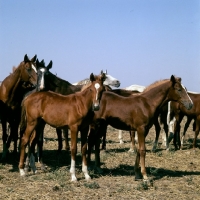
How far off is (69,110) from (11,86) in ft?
7.82

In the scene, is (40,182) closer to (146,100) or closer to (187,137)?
(146,100)

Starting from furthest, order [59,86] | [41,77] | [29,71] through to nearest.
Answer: [59,86] < [29,71] < [41,77]

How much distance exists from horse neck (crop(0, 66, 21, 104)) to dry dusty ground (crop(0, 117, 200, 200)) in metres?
1.70

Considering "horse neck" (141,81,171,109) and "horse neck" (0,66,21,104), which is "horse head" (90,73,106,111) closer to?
"horse neck" (141,81,171,109)

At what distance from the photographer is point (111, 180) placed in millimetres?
7562

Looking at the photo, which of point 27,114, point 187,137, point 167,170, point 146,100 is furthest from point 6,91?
point 187,137

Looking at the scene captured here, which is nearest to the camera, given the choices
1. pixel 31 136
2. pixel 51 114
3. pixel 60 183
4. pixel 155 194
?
pixel 155 194

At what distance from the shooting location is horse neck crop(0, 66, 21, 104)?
9016mm

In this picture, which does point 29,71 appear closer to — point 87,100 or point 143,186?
point 87,100

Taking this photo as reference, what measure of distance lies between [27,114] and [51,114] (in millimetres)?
643

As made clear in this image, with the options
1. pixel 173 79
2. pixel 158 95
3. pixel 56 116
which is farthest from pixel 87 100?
pixel 173 79

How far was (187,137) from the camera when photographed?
49.6ft

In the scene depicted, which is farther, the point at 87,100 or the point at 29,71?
the point at 29,71

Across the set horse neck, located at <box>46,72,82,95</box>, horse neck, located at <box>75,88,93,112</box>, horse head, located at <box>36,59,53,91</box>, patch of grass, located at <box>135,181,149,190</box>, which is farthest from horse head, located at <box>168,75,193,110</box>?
horse neck, located at <box>46,72,82,95</box>
